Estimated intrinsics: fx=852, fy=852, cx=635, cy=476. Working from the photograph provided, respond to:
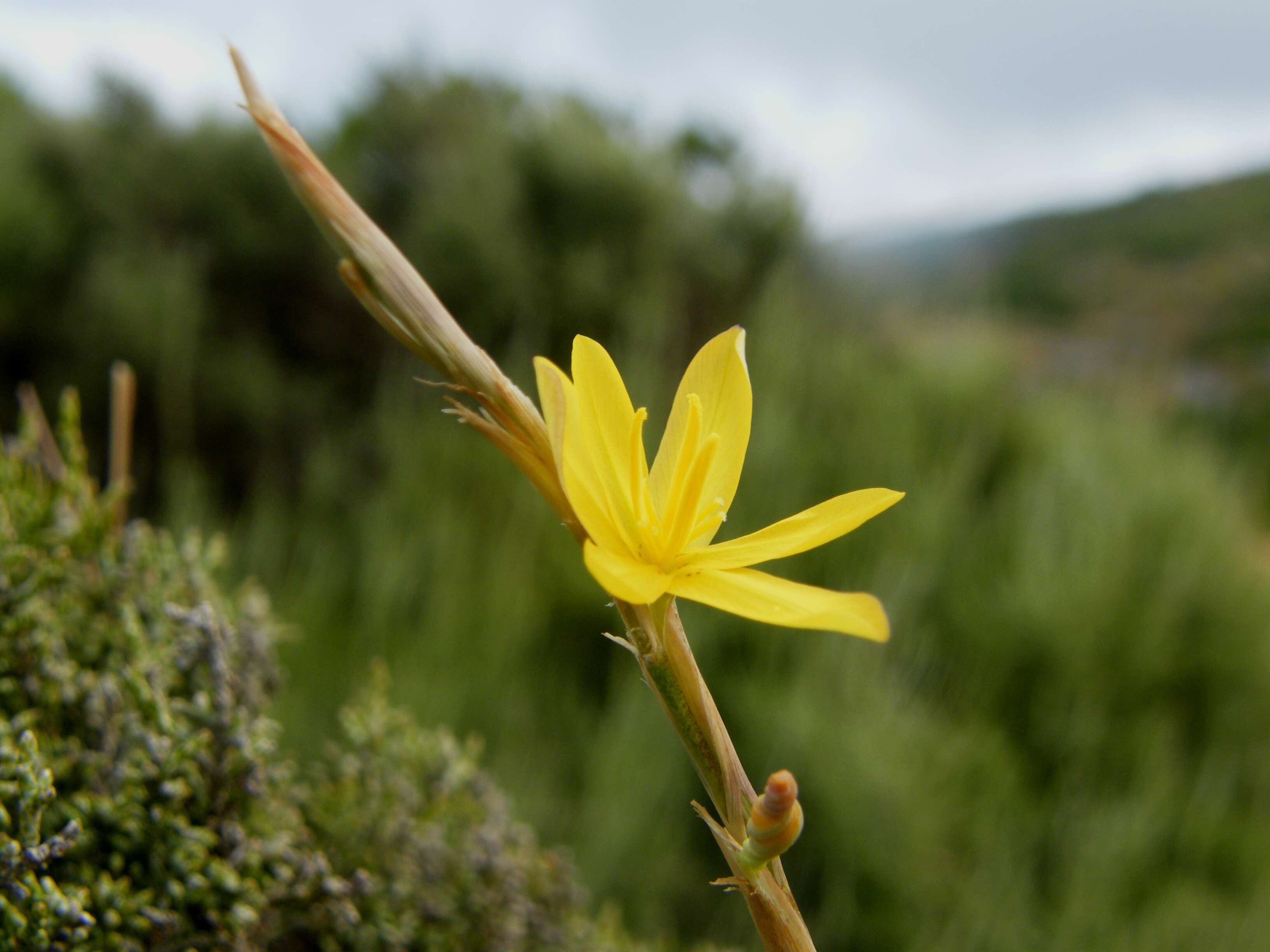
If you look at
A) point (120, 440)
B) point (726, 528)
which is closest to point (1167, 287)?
point (726, 528)

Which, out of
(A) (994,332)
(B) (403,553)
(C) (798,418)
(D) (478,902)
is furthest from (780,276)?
(D) (478,902)

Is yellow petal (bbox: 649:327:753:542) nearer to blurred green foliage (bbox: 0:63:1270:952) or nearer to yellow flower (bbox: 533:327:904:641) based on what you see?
yellow flower (bbox: 533:327:904:641)

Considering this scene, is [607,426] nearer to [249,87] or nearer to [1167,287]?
[249,87]

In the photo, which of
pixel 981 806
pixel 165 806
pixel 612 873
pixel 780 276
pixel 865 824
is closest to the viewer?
pixel 165 806

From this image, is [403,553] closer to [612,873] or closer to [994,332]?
[612,873]

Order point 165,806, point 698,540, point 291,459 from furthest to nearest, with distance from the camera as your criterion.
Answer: point 291,459, point 165,806, point 698,540

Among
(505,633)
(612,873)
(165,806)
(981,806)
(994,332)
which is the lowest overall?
(981,806)

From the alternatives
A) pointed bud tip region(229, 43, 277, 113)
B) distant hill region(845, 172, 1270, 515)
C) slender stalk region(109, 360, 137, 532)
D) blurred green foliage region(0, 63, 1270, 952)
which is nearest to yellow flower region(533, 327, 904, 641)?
pointed bud tip region(229, 43, 277, 113)
